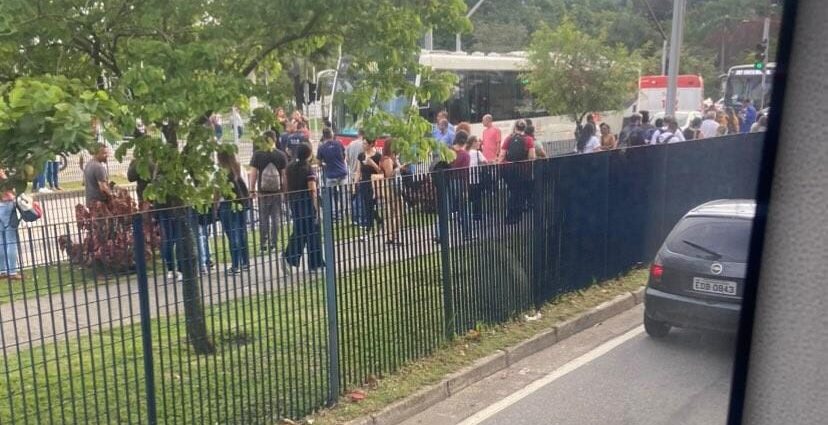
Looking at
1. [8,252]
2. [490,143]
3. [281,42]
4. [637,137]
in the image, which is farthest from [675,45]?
[8,252]

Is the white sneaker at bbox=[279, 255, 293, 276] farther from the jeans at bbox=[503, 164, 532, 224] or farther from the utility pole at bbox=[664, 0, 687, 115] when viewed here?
the utility pole at bbox=[664, 0, 687, 115]

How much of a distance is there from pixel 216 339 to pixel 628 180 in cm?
613

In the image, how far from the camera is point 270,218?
17.6 feet

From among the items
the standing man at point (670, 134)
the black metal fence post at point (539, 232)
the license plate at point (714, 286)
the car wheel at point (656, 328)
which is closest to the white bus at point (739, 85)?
the standing man at point (670, 134)

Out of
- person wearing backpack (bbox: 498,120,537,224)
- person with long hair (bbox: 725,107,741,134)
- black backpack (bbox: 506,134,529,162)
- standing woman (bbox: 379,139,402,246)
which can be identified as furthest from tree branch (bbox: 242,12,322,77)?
person with long hair (bbox: 725,107,741,134)

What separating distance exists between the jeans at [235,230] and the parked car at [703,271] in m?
3.67

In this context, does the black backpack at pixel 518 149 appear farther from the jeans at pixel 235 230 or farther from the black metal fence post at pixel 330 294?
the jeans at pixel 235 230

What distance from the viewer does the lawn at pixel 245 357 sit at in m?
4.47

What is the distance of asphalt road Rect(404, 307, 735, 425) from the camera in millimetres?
5730

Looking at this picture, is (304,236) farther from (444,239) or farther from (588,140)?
(588,140)

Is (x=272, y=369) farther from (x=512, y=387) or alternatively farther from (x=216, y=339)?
(x=512, y=387)

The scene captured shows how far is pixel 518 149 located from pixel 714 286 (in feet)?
21.9

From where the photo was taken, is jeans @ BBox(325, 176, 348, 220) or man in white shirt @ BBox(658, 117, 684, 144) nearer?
jeans @ BBox(325, 176, 348, 220)

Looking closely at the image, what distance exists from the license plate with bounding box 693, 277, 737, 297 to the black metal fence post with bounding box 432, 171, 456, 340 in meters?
2.04
